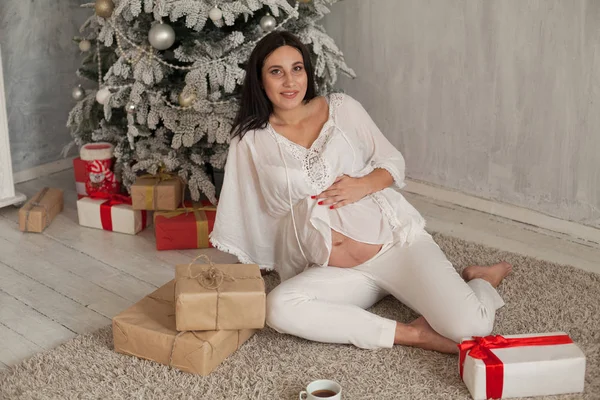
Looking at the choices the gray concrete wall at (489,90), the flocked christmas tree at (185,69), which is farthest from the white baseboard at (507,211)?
the flocked christmas tree at (185,69)

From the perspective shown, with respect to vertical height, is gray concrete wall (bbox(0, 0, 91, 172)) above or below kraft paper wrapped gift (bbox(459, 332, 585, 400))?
above

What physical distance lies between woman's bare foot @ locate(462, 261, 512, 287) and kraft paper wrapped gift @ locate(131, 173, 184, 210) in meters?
1.15

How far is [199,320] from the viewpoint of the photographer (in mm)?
2018

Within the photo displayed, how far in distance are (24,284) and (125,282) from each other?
0.35 meters

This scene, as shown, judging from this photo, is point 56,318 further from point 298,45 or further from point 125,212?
point 298,45

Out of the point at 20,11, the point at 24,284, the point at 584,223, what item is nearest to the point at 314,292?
the point at 24,284

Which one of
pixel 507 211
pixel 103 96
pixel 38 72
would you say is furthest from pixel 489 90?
pixel 38 72

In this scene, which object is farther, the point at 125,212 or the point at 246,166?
the point at 125,212

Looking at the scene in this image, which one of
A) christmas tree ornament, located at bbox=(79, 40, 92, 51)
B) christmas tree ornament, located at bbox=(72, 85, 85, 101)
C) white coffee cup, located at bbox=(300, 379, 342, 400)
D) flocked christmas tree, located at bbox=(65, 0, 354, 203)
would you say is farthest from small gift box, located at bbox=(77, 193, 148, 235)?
white coffee cup, located at bbox=(300, 379, 342, 400)

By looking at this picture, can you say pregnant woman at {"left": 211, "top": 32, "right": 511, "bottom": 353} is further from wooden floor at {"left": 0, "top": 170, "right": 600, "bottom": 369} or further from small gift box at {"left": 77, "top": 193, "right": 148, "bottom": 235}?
small gift box at {"left": 77, "top": 193, "right": 148, "bottom": 235}

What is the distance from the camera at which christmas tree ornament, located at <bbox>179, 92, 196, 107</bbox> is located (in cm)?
286

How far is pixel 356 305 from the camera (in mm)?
2273

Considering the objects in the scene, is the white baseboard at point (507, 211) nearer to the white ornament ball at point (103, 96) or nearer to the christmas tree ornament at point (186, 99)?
the christmas tree ornament at point (186, 99)

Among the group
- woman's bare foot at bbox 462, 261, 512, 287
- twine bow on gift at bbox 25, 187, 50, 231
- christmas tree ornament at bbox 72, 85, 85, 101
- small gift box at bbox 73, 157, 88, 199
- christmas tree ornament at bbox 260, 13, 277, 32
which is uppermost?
christmas tree ornament at bbox 260, 13, 277, 32
